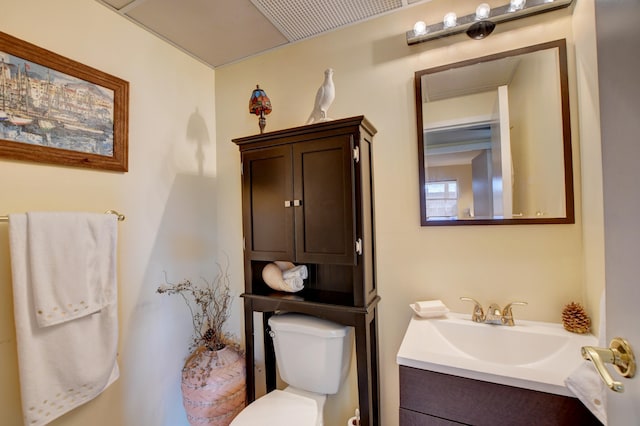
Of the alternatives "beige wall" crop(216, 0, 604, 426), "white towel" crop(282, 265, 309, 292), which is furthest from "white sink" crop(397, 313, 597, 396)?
"white towel" crop(282, 265, 309, 292)

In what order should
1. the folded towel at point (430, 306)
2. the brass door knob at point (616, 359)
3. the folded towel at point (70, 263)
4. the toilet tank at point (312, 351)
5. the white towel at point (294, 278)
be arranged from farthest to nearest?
the white towel at point (294, 278) → the toilet tank at point (312, 351) → the folded towel at point (430, 306) → the folded towel at point (70, 263) → the brass door knob at point (616, 359)

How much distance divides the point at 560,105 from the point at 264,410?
1947mm

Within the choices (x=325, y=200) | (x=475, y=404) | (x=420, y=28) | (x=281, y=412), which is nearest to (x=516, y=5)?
(x=420, y=28)

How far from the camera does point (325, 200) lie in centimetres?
139

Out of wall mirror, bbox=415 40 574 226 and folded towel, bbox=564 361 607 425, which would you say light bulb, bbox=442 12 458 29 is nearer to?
wall mirror, bbox=415 40 574 226

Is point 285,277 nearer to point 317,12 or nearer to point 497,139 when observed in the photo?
point 497,139

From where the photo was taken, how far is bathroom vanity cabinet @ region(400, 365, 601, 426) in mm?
840

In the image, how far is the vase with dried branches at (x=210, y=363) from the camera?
1.59 meters

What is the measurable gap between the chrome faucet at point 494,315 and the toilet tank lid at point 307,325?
62cm

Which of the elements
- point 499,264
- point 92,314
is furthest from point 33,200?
point 499,264

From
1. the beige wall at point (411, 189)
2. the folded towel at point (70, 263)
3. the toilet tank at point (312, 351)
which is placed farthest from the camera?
the toilet tank at point (312, 351)

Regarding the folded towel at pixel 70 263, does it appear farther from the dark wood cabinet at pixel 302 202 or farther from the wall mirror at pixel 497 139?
the wall mirror at pixel 497 139

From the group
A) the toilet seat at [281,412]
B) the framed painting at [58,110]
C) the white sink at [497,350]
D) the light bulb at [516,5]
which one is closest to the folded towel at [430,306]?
the white sink at [497,350]

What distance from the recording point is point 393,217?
1.53 meters
